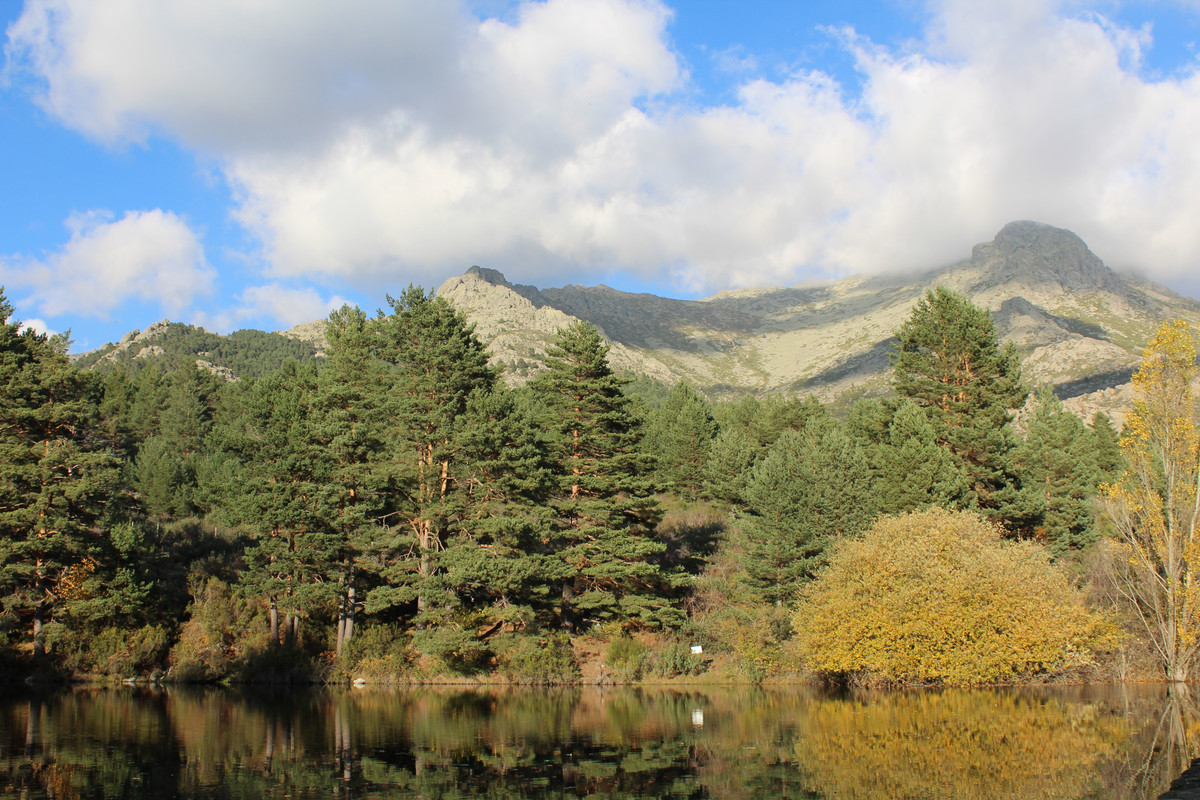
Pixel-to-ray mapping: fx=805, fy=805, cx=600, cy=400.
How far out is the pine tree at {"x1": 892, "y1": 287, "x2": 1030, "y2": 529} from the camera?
145 feet

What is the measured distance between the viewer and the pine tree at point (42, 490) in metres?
39.0

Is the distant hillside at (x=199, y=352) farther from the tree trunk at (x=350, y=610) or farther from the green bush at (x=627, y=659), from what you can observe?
the green bush at (x=627, y=659)

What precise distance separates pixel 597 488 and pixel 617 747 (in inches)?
829

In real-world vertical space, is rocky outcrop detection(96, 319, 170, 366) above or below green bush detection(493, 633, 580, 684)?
above

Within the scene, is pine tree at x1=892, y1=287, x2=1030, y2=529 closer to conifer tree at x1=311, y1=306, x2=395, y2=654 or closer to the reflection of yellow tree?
the reflection of yellow tree

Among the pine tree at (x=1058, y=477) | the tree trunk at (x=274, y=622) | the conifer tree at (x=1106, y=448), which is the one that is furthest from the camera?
the conifer tree at (x=1106, y=448)

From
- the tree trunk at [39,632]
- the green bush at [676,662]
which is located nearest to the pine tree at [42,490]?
the tree trunk at [39,632]

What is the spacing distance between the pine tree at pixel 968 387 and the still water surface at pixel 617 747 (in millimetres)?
13450

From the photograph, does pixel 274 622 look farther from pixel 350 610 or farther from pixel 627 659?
pixel 627 659

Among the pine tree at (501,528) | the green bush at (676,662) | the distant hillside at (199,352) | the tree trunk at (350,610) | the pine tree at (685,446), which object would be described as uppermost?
the distant hillside at (199,352)

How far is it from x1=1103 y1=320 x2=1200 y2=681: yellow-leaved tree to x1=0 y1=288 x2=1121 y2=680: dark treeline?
7.04m

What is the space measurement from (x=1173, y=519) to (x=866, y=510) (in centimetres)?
1292

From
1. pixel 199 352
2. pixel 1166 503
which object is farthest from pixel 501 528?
pixel 199 352

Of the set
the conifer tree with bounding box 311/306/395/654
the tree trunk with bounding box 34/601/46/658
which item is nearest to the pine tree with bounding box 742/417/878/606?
the conifer tree with bounding box 311/306/395/654
